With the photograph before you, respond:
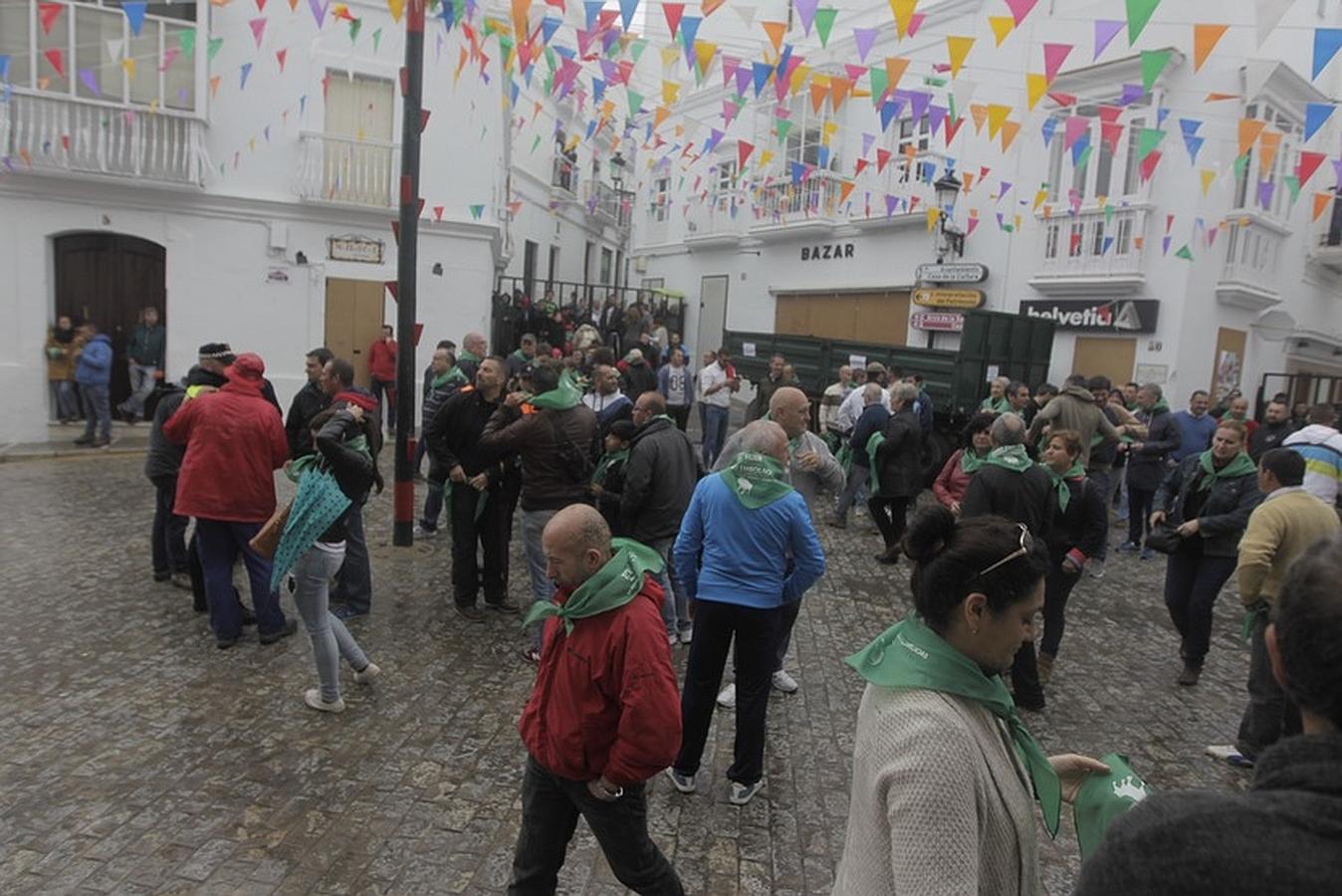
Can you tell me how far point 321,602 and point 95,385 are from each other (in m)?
9.91

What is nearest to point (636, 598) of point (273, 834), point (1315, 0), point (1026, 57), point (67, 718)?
point (273, 834)

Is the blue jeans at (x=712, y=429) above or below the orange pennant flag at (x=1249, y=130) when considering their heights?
below

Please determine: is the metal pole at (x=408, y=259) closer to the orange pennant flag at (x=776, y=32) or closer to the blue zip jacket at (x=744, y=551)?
the orange pennant flag at (x=776, y=32)

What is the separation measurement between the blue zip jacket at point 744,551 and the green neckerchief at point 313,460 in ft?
7.03

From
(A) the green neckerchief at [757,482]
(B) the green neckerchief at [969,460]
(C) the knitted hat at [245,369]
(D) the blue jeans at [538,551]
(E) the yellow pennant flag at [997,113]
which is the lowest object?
(D) the blue jeans at [538,551]

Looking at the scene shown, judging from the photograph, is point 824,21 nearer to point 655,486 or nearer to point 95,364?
point 655,486

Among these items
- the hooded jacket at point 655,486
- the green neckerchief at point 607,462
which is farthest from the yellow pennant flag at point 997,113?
the hooded jacket at point 655,486

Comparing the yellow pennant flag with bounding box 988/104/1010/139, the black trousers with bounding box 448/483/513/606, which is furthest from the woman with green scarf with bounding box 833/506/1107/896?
the yellow pennant flag with bounding box 988/104/1010/139

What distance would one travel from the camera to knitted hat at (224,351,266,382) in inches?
210

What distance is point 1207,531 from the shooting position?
532 centimetres

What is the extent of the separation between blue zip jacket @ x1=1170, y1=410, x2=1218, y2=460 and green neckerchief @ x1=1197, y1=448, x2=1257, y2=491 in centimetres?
438

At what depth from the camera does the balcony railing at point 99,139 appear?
12453mm

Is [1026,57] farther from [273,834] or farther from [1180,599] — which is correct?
[273,834]

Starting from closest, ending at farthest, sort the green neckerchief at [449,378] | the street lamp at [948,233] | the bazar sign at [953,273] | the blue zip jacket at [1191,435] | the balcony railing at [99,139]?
the green neckerchief at [449,378] → the blue zip jacket at [1191,435] → the balcony railing at [99,139] → the street lamp at [948,233] → the bazar sign at [953,273]
